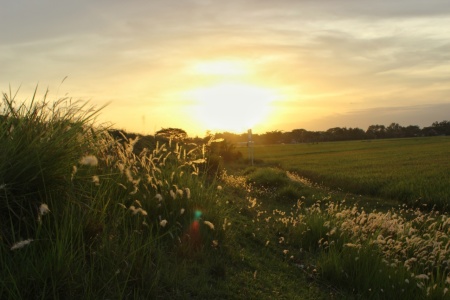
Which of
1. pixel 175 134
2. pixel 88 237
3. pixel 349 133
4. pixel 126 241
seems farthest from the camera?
pixel 349 133

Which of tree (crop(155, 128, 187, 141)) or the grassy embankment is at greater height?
tree (crop(155, 128, 187, 141))

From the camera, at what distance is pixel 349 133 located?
316 ft

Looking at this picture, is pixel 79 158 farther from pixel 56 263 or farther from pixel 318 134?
Answer: pixel 318 134

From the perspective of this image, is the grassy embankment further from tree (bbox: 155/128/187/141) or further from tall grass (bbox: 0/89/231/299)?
tree (bbox: 155/128/187/141)

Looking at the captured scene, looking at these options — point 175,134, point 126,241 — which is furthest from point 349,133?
point 126,241

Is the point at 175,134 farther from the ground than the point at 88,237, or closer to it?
farther from the ground

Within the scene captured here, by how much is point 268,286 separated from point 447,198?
10.7m

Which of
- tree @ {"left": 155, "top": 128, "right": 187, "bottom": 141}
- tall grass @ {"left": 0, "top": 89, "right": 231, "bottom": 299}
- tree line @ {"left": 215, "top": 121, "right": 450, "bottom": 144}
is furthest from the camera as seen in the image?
tree line @ {"left": 215, "top": 121, "right": 450, "bottom": 144}

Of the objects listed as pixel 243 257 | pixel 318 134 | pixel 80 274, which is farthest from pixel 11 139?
pixel 318 134

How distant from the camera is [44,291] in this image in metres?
3.00

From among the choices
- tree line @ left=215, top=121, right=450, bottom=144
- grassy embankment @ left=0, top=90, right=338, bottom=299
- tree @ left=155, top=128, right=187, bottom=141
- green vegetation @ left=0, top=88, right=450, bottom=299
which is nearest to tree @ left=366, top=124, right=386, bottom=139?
tree line @ left=215, top=121, right=450, bottom=144

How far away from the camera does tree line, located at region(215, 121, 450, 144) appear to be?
301 feet

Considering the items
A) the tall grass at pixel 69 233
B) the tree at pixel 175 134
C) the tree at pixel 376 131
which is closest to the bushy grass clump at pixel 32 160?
the tall grass at pixel 69 233

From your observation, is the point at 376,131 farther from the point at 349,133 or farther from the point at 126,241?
the point at 126,241
